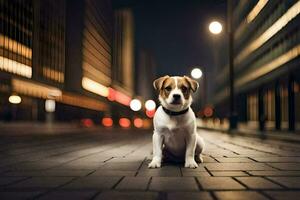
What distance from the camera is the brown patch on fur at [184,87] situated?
6.19 m

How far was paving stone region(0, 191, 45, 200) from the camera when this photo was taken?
421 cm

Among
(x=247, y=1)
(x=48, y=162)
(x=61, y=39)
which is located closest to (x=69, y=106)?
(x=61, y=39)

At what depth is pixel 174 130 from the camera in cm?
636

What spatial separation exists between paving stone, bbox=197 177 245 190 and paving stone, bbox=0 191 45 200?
178 cm

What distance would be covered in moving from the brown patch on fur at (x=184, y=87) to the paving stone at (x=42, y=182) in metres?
1.93

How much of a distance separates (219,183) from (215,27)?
20320 mm

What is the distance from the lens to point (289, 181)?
5254 mm

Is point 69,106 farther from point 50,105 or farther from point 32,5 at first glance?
point 50,105

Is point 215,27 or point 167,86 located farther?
point 215,27

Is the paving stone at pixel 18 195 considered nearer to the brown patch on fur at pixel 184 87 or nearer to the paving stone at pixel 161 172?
the paving stone at pixel 161 172

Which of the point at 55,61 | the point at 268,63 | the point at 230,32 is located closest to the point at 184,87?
the point at 230,32

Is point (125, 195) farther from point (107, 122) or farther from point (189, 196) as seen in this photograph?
point (107, 122)

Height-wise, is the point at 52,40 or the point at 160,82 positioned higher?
the point at 52,40

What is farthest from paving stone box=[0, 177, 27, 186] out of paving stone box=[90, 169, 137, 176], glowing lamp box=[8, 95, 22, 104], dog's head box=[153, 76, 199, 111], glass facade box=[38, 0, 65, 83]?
glass facade box=[38, 0, 65, 83]
